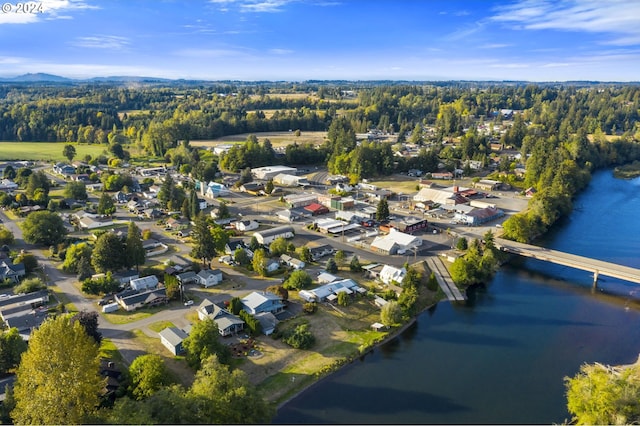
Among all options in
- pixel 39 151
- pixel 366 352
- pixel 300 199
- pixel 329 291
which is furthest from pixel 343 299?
pixel 39 151

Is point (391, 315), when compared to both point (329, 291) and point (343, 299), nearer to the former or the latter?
point (343, 299)

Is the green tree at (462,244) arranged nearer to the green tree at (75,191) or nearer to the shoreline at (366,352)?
the shoreline at (366,352)

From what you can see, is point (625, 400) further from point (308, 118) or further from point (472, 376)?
point (308, 118)

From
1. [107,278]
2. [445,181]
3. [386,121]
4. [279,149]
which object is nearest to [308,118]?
[386,121]

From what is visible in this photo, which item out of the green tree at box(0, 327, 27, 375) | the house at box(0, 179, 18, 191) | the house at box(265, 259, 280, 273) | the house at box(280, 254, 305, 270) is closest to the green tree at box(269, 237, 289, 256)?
the house at box(280, 254, 305, 270)

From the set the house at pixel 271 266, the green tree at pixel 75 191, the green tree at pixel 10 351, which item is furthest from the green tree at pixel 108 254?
the green tree at pixel 75 191

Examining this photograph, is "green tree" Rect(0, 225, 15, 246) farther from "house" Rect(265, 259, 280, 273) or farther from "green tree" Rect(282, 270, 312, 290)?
"green tree" Rect(282, 270, 312, 290)

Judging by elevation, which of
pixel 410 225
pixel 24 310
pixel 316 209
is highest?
pixel 316 209
